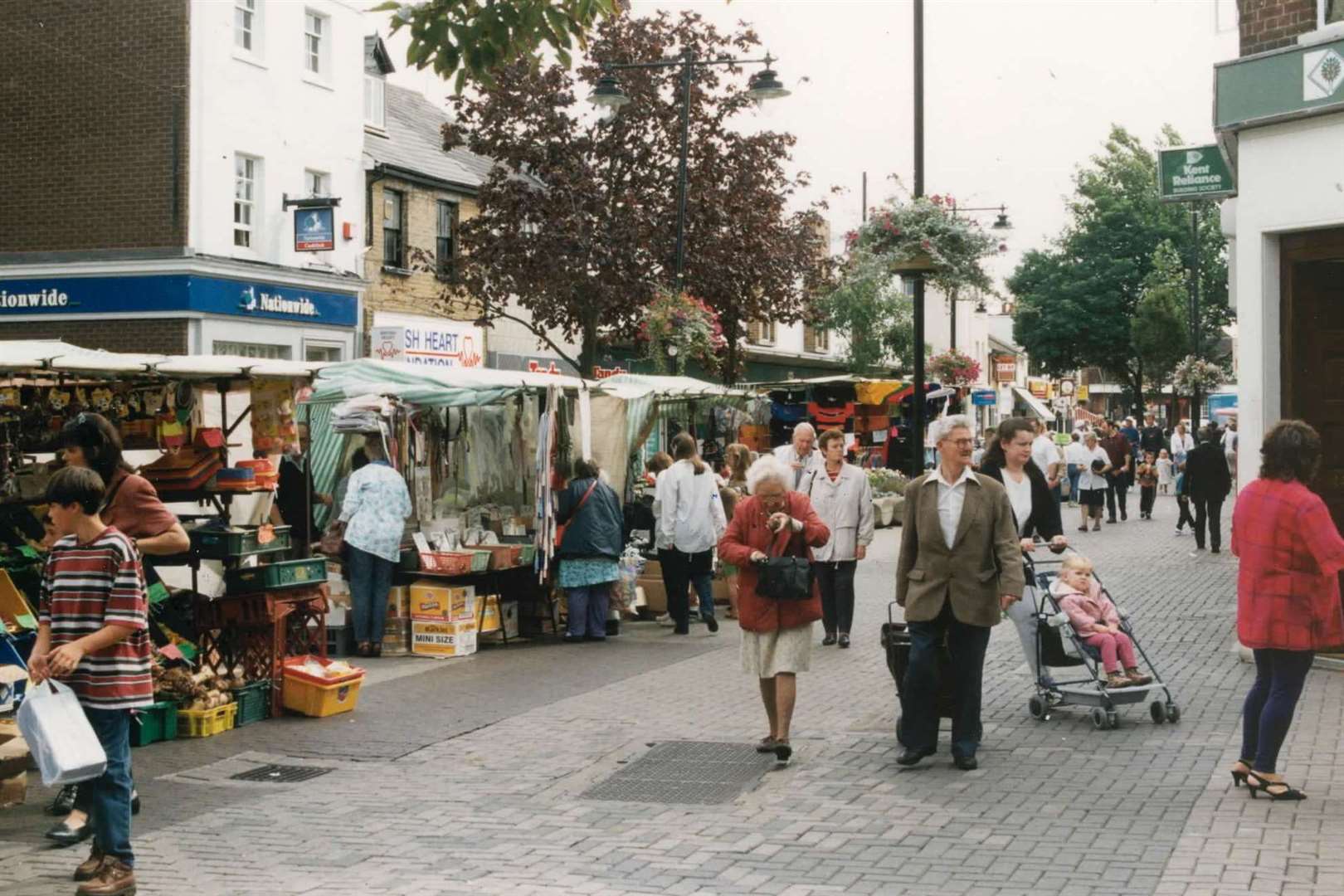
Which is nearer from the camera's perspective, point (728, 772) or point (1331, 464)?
point (728, 772)

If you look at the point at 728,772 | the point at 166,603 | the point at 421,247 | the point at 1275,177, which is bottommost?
the point at 728,772

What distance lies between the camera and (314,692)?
33.9 feet

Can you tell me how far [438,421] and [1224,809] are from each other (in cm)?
964

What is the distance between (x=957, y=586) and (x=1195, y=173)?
30.7ft

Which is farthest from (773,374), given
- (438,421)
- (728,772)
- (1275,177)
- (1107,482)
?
(728,772)

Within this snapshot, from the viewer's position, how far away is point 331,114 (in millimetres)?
27750

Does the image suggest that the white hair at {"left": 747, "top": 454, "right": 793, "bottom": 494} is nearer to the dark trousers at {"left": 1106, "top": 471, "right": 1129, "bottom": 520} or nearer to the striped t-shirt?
the striped t-shirt

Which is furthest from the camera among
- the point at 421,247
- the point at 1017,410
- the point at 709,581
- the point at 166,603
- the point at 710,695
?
the point at 1017,410

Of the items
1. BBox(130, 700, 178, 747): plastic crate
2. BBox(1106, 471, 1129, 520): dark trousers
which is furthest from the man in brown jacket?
BBox(1106, 471, 1129, 520): dark trousers

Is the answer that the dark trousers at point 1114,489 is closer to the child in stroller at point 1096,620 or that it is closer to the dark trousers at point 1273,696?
the child in stroller at point 1096,620

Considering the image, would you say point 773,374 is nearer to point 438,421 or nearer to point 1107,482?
point 1107,482

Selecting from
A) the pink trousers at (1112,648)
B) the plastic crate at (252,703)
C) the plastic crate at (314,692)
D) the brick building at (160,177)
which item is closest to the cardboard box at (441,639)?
the plastic crate at (314,692)

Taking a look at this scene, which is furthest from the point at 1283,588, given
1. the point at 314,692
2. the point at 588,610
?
the point at 588,610

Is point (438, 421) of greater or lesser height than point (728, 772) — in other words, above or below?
above
